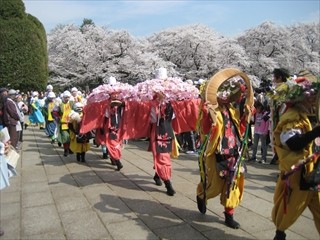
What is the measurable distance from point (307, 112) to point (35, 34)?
2429cm

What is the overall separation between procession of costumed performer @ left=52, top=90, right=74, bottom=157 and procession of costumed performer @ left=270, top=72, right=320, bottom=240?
6552mm

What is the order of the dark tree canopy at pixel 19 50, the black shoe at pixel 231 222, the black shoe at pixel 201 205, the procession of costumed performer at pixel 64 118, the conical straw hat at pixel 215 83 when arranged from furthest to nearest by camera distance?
the dark tree canopy at pixel 19 50
the procession of costumed performer at pixel 64 118
the black shoe at pixel 201 205
the black shoe at pixel 231 222
the conical straw hat at pixel 215 83

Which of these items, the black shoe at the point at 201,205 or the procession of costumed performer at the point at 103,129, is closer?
the black shoe at the point at 201,205

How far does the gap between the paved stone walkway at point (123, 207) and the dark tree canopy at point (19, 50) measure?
56.7ft

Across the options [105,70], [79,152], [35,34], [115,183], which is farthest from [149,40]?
[115,183]

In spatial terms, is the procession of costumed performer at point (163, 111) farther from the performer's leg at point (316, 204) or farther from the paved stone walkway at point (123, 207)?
the performer's leg at point (316, 204)

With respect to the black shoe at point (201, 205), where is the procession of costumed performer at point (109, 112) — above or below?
above

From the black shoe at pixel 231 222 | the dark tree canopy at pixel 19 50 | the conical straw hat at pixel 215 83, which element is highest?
the dark tree canopy at pixel 19 50

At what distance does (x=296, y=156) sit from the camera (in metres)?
3.01

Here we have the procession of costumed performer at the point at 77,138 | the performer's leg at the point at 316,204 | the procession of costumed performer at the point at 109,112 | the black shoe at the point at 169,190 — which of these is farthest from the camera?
the procession of costumed performer at the point at 77,138

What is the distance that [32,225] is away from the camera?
170 inches

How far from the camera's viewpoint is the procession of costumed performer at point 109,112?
7.27m

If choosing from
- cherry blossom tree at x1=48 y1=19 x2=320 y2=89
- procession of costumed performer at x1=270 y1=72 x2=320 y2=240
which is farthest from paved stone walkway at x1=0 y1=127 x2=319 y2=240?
cherry blossom tree at x1=48 y1=19 x2=320 y2=89

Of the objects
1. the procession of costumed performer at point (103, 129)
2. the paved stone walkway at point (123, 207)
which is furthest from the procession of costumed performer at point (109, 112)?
the paved stone walkway at point (123, 207)
